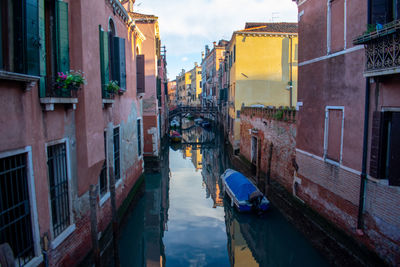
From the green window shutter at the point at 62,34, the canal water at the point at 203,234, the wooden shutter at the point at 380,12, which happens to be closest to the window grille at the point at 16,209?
the green window shutter at the point at 62,34

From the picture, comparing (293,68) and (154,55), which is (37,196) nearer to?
(154,55)

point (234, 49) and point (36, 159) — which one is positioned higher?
point (234, 49)

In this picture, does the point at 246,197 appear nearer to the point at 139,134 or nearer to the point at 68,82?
the point at 139,134

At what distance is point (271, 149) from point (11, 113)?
884cm

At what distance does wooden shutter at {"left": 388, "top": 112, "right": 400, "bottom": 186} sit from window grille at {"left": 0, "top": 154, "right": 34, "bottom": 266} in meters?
5.63

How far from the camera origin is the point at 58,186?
4922 mm

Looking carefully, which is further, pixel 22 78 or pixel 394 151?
pixel 394 151

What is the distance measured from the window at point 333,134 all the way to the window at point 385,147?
3.83 feet

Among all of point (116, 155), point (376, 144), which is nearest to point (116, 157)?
point (116, 155)

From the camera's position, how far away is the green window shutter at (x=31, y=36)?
12.4 feet

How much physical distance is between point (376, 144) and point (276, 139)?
5.63 m

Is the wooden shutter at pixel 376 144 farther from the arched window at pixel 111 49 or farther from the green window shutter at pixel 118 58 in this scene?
the arched window at pixel 111 49

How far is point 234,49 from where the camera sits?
19.4 metres

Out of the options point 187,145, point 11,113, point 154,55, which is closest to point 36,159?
point 11,113
